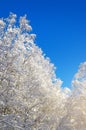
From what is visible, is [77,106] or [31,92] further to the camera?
[77,106]

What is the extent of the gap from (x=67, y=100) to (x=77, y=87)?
8.05 feet

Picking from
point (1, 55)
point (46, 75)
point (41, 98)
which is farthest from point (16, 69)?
point (46, 75)

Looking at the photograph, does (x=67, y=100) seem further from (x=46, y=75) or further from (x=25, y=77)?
(x=25, y=77)

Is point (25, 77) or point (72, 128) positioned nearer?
point (25, 77)

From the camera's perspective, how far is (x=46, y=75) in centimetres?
3259

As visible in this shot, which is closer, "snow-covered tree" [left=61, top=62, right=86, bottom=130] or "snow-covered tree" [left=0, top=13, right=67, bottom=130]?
"snow-covered tree" [left=0, top=13, right=67, bottom=130]

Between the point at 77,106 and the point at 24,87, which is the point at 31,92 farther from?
the point at 77,106

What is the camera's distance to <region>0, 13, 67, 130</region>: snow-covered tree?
21375mm

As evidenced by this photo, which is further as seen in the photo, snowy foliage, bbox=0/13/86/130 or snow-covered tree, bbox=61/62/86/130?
snow-covered tree, bbox=61/62/86/130

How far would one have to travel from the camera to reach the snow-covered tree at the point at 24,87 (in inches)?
842

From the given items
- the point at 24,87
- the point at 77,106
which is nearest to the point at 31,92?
the point at 24,87

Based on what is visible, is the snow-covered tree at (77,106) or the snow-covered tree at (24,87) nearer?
the snow-covered tree at (24,87)

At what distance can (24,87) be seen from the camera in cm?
2473

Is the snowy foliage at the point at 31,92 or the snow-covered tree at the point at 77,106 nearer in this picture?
the snowy foliage at the point at 31,92
